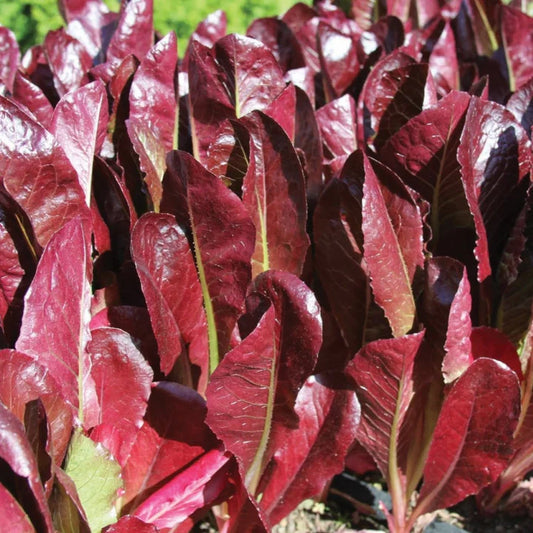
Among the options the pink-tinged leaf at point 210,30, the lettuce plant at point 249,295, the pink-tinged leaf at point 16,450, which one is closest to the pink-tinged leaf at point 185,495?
the lettuce plant at point 249,295

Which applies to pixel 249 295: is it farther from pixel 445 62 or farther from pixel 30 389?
pixel 445 62

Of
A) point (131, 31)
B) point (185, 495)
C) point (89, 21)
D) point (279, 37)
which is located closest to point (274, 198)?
point (185, 495)

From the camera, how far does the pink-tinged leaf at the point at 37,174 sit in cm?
108

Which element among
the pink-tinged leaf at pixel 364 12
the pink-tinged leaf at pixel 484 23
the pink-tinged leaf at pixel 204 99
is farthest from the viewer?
the pink-tinged leaf at pixel 364 12

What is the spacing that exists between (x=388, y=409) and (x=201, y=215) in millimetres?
477

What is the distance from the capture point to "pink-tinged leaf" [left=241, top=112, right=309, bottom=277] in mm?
1149

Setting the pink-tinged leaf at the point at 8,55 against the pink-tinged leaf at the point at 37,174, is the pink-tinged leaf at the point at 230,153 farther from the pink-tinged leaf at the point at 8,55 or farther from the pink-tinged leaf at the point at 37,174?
the pink-tinged leaf at the point at 8,55

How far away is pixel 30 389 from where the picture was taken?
3.20 ft

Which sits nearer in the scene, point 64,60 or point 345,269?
point 345,269

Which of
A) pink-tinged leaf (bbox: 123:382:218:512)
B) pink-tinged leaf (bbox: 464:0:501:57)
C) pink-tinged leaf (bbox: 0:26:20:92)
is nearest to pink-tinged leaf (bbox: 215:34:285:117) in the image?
pink-tinged leaf (bbox: 123:382:218:512)

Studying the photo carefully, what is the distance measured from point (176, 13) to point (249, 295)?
4270 mm

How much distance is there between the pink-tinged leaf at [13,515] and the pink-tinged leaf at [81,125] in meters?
0.52

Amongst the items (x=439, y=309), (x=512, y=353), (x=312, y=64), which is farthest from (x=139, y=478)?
(x=312, y=64)

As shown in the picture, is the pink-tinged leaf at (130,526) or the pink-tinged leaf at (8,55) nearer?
the pink-tinged leaf at (130,526)
